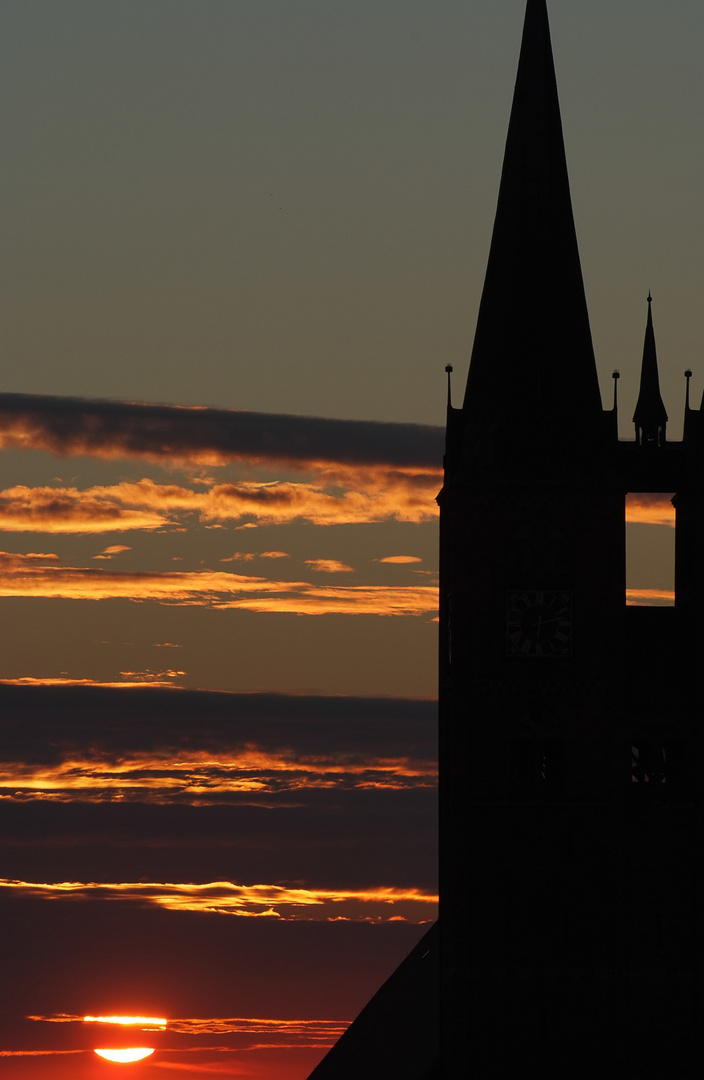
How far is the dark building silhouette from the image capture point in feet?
281

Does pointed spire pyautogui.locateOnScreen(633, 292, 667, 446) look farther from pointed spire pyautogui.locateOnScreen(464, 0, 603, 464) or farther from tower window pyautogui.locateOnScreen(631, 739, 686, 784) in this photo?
tower window pyautogui.locateOnScreen(631, 739, 686, 784)

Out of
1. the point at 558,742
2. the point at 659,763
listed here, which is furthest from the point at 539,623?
the point at 659,763

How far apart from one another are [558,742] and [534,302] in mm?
15564

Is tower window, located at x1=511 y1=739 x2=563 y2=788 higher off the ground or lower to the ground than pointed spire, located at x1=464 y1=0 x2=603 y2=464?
lower

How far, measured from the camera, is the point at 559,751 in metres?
87.1

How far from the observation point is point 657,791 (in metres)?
87.0

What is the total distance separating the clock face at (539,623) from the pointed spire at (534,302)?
5.43 m

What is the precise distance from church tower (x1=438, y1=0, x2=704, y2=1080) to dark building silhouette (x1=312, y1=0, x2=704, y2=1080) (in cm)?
7

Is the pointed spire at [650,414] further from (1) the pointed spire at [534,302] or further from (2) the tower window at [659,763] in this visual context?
(2) the tower window at [659,763]

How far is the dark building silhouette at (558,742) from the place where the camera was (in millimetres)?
85562

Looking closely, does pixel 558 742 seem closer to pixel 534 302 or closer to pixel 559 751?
pixel 559 751

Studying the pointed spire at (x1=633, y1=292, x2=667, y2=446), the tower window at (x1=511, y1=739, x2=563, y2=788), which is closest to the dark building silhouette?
the tower window at (x1=511, y1=739, x2=563, y2=788)

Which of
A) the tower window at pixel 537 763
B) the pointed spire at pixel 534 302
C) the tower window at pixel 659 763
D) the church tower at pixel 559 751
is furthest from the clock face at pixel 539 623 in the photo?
the pointed spire at pixel 534 302

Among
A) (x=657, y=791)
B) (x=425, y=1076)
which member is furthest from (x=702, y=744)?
(x=425, y=1076)
